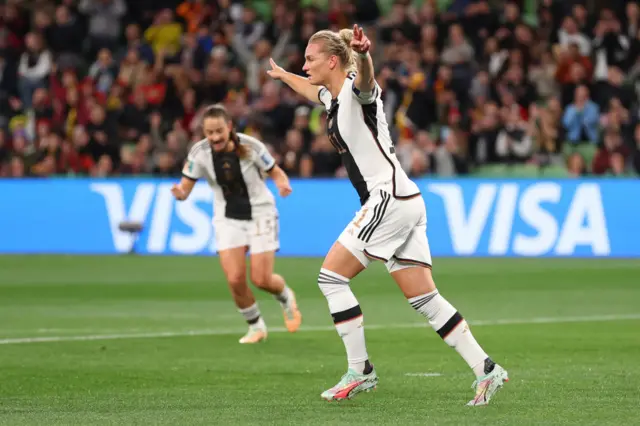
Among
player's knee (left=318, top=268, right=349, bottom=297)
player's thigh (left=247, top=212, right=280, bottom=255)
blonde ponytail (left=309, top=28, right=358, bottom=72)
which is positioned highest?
blonde ponytail (left=309, top=28, right=358, bottom=72)

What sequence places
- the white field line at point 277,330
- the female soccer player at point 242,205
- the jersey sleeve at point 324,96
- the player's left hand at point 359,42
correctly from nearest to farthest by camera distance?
the player's left hand at point 359,42, the jersey sleeve at point 324,96, the white field line at point 277,330, the female soccer player at point 242,205

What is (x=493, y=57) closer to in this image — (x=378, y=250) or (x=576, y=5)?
(x=576, y=5)

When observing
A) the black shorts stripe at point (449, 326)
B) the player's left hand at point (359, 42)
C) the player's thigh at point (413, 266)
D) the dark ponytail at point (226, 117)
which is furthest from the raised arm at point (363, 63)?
the dark ponytail at point (226, 117)

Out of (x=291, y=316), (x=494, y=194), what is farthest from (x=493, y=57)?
(x=291, y=316)

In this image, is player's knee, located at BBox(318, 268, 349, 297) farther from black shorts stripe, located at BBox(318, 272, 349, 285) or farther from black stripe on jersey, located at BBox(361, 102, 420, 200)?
black stripe on jersey, located at BBox(361, 102, 420, 200)

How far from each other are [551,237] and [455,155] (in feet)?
8.98

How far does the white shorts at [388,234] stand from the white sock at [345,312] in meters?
0.21

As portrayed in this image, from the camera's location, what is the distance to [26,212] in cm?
2292

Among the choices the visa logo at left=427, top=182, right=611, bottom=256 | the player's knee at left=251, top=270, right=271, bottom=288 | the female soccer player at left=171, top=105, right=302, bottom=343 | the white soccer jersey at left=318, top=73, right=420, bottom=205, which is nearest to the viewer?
the white soccer jersey at left=318, top=73, right=420, bottom=205

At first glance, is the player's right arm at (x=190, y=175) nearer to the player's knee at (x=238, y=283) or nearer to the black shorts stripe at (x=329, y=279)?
the player's knee at (x=238, y=283)

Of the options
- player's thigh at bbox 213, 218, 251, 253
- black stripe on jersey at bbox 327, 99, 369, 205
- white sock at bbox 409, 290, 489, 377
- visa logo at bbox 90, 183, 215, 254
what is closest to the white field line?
player's thigh at bbox 213, 218, 251, 253

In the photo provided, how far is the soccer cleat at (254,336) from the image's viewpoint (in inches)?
476

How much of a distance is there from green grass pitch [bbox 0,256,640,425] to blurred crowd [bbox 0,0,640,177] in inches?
163

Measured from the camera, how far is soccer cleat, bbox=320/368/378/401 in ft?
27.2
